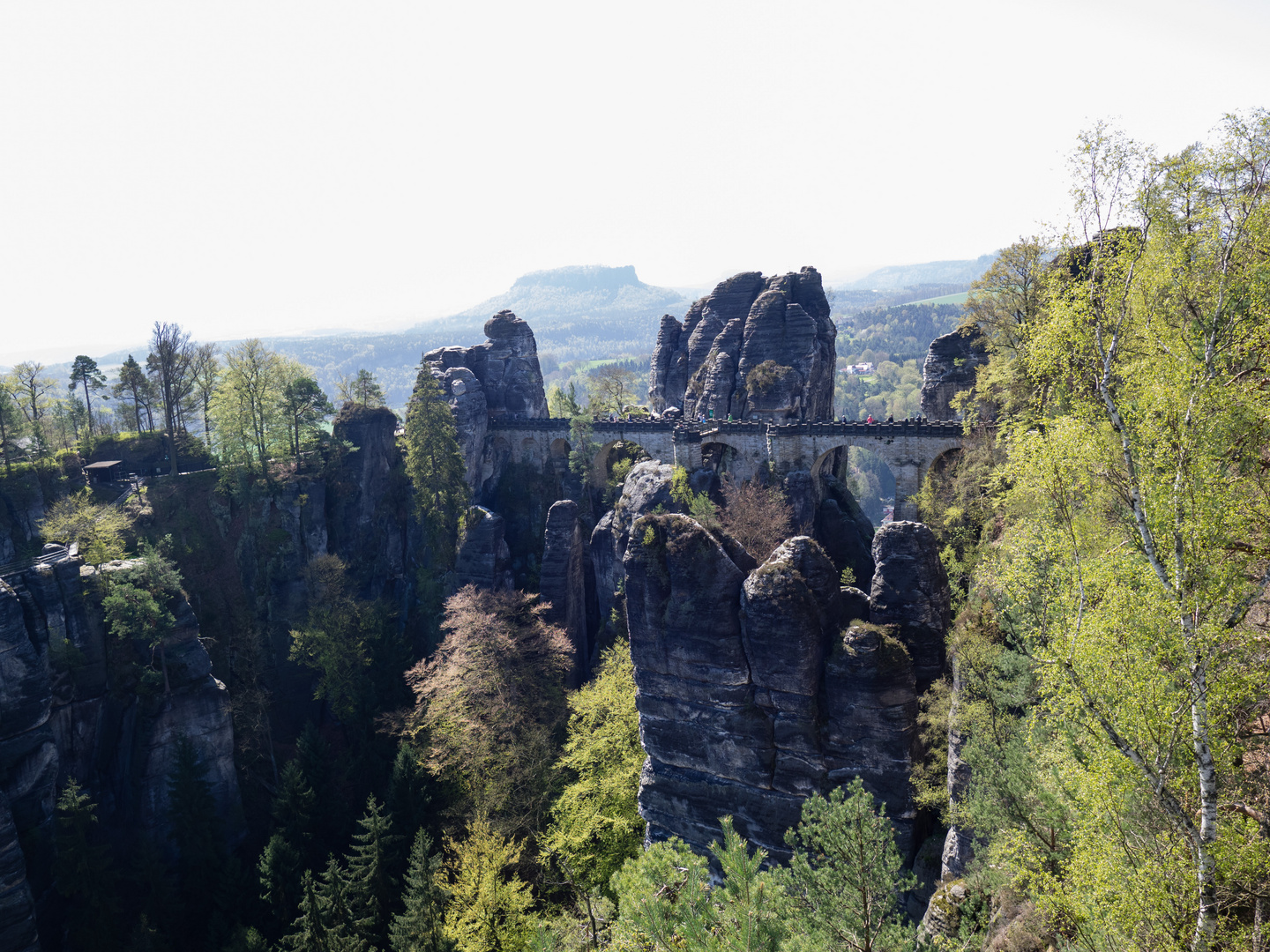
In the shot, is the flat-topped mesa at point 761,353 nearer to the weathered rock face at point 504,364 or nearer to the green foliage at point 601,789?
the weathered rock face at point 504,364

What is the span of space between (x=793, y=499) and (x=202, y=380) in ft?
158

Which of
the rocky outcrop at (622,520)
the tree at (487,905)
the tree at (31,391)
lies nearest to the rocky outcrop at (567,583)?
the rocky outcrop at (622,520)

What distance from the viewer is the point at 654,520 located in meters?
25.0

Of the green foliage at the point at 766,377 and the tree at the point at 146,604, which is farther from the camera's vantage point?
the green foliage at the point at 766,377

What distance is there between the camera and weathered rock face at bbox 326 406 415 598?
49.4m

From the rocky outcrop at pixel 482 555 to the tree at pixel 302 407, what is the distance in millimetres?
14766

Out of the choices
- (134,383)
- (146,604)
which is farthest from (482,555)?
(134,383)

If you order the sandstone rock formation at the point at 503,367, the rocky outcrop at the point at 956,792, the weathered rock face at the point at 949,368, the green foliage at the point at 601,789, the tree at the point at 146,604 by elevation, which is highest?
the sandstone rock formation at the point at 503,367

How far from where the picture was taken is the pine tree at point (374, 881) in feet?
90.0

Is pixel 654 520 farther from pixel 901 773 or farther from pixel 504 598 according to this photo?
pixel 504 598

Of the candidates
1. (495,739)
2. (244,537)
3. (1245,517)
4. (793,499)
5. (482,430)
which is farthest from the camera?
(482,430)

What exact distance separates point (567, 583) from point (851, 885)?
2788 cm

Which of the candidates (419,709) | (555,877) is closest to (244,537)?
(419,709)

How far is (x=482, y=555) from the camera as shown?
44.5 meters
